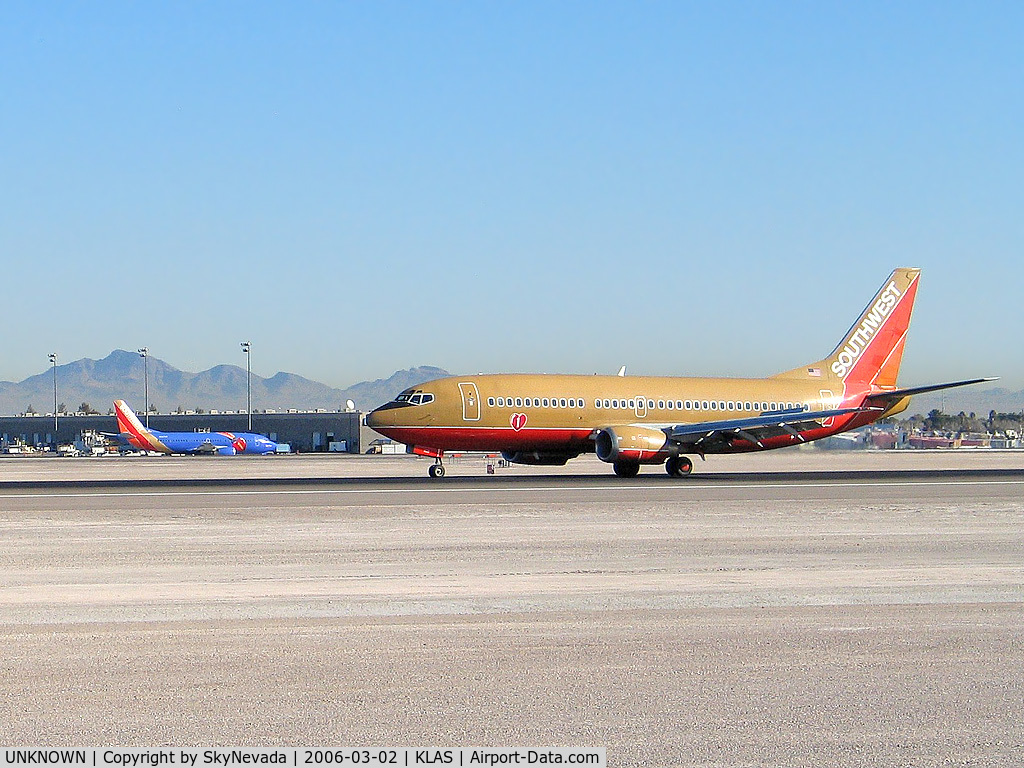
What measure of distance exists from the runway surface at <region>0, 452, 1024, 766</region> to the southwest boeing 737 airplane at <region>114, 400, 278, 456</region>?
89.1 m

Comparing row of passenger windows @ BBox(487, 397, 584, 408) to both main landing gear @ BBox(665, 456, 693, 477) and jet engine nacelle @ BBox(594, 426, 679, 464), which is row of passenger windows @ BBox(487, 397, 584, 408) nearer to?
jet engine nacelle @ BBox(594, 426, 679, 464)

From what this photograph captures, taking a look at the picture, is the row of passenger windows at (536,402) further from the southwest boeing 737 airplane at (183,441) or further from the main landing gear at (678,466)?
the southwest boeing 737 airplane at (183,441)

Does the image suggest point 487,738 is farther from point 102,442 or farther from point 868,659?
point 102,442

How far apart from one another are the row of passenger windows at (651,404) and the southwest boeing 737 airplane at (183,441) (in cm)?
7139

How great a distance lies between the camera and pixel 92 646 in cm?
1157

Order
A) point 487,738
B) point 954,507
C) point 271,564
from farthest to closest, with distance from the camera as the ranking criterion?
point 954,507 < point 271,564 < point 487,738

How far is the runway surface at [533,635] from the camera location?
8.59 m

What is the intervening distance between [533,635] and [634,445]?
103ft

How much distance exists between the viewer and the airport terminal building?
14512 cm

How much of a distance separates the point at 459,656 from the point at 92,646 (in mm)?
3752

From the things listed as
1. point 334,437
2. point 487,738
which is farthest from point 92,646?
point 334,437

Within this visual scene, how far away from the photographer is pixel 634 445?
4325 centimetres

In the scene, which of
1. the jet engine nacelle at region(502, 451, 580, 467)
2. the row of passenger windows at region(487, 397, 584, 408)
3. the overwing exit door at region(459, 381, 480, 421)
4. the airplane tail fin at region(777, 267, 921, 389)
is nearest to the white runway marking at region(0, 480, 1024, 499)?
the overwing exit door at region(459, 381, 480, 421)

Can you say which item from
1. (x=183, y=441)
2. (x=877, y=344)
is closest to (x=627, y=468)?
(x=877, y=344)
